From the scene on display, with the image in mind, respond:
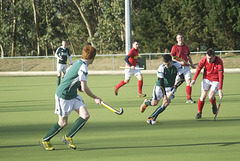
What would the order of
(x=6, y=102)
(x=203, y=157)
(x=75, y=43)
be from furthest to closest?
(x=75, y=43) < (x=6, y=102) < (x=203, y=157)

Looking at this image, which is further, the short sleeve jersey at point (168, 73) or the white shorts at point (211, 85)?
the white shorts at point (211, 85)

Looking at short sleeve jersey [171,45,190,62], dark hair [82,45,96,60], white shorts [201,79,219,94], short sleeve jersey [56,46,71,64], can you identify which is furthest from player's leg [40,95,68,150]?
short sleeve jersey [56,46,71,64]

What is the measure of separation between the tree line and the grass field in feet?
65.2

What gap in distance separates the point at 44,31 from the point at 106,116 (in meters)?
42.6

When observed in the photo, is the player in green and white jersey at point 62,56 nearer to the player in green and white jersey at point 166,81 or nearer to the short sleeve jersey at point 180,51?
the short sleeve jersey at point 180,51

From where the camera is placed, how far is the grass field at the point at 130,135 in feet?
19.7

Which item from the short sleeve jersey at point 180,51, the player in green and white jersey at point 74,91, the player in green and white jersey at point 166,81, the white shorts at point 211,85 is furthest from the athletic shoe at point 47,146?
the short sleeve jersey at point 180,51

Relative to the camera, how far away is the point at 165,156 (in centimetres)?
589

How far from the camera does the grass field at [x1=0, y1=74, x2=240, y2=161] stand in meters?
6.01

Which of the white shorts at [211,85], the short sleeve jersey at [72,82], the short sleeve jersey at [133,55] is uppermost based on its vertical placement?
the short sleeve jersey at [133,55]

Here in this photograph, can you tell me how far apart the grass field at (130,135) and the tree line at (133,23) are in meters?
19.9

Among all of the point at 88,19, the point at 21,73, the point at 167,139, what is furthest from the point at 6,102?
the point at 88,19

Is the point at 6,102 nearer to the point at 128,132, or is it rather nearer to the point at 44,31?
the point at 128,132

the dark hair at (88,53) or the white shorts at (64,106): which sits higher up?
the dark hair at (88,53)
